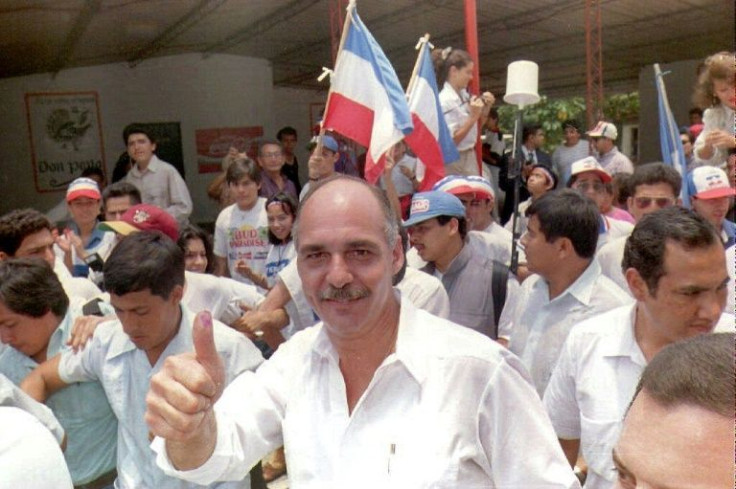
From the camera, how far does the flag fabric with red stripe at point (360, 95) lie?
4.01 meters

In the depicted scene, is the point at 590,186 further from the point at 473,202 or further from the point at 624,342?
the point at 624,342

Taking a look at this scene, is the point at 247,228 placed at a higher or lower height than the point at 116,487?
higher

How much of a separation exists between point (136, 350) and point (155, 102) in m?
8.72

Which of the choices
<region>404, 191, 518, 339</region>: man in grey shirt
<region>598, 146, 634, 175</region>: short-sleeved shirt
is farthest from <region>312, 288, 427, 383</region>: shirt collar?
<region>598, 146, 634, 175</region>: short-sleeved shirt

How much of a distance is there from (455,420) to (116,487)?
55.8 inches

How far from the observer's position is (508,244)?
4355 mm

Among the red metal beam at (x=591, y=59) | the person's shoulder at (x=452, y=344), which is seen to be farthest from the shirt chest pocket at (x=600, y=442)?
the red metal beam at (x=591, y=59)

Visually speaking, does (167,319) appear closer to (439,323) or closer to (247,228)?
(439,323)

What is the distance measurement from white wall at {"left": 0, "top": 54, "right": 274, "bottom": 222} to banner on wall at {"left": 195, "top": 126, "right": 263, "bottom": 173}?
0.10 metres

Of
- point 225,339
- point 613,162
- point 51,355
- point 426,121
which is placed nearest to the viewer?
point 225,339

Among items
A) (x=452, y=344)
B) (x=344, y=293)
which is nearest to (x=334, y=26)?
(x=344, y=293)

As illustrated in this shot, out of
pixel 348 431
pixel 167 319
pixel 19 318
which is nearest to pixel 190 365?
pixel 348 431

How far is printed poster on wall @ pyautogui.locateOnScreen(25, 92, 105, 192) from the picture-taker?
32.1 feet

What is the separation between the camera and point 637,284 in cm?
203
